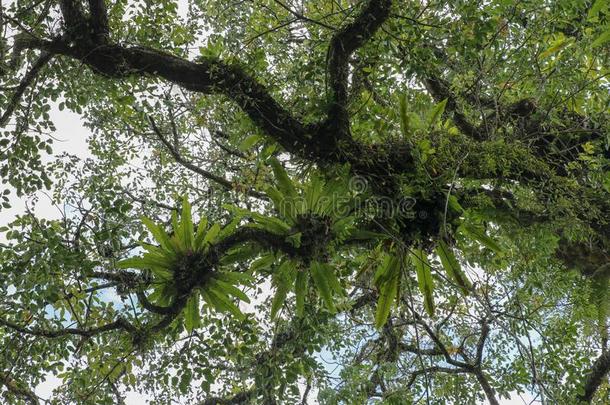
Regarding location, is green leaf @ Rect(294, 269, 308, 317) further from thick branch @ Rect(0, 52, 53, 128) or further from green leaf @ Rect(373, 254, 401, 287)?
thick branch @ Rect(0, 52, 53, 128)

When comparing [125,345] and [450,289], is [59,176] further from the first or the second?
[450,289]

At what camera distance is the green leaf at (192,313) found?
3263 millimetres

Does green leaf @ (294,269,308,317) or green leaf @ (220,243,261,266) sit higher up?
green leaf @ (220,243,261,266)

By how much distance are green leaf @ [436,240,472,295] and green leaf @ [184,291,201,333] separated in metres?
1.65

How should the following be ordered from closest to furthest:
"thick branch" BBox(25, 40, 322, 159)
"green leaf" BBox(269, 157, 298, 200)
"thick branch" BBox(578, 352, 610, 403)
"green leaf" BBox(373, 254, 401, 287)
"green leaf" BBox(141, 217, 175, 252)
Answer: "green leaf" BBox(141, 217, 175, 252), "thick branch" BBox(25, 40, 322, 159), "green leaf" BBox(269, 157, 298, 200), "green leaf" BBox(373, 254, 401, 287), "thick branch" BBox(578, 352, 610, 403)

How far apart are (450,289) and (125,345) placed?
263cm

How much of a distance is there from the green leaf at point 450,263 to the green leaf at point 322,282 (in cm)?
80

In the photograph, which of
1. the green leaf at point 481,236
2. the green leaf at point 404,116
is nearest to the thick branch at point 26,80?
the green leaf at point 404,116

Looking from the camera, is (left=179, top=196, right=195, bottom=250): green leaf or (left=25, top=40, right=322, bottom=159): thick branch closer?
(left=179, top=196, right=195, bottom=250): green leaf

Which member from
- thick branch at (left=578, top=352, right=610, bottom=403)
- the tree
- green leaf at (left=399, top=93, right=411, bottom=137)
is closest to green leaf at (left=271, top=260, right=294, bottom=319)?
the tree

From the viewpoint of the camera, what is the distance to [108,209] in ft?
9.90

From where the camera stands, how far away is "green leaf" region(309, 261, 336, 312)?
329cm

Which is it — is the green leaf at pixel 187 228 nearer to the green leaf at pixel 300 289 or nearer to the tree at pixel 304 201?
the tree at pixel 304 201

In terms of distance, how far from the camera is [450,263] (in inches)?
142
